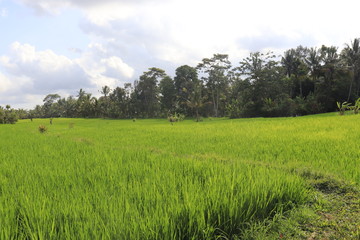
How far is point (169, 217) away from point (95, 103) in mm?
51447

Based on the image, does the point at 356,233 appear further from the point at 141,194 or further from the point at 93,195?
the point at 93,195

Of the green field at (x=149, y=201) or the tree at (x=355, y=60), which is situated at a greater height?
the tree at (x=355, y=60)

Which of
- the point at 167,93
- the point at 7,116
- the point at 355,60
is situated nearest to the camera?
the point at 355,60

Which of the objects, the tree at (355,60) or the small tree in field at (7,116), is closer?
the tree at (355,60)

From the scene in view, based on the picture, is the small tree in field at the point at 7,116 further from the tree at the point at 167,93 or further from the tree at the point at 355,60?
the tree at the point at 355,60

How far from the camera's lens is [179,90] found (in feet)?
150

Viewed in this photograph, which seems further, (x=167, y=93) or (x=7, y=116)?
(x=167, y=93)

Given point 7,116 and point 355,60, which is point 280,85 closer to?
point 355,60

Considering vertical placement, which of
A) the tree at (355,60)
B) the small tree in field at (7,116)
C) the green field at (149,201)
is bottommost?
the green field at (149,201)

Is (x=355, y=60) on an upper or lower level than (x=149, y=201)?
upper

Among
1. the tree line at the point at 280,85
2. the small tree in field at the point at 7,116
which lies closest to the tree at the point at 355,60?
the tree line at the point at 280,85

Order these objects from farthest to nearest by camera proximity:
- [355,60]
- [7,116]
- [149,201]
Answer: [7,116] < [355,60] < [149,201]

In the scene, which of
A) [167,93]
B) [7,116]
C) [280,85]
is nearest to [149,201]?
[280,85]

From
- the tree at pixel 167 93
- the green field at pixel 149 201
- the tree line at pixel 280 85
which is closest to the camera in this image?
the green field at pixel 149 201
